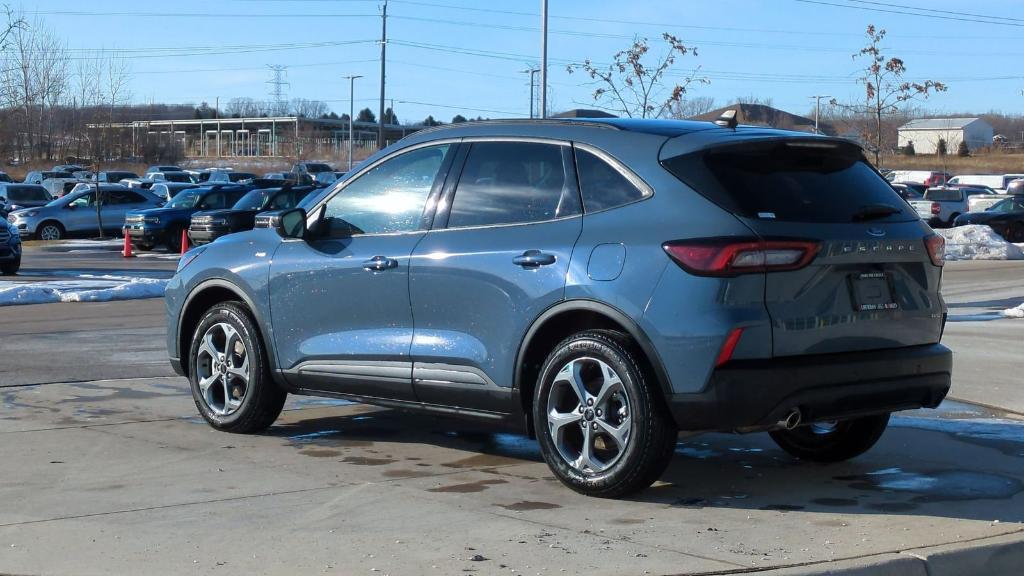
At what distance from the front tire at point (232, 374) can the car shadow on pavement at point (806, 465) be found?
0.28m

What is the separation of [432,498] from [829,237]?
223 centimetres

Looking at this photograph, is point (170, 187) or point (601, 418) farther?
point (170, 187)

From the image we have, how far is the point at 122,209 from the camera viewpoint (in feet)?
125

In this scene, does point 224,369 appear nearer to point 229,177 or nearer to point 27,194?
point 27,194

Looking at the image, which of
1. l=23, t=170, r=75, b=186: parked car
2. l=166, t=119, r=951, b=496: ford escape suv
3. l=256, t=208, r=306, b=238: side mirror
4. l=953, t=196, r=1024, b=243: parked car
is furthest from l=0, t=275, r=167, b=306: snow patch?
l=23, t=170, r=75, b=186: parked car

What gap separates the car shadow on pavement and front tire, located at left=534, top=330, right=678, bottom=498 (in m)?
0.25

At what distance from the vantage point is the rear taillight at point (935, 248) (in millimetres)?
6203

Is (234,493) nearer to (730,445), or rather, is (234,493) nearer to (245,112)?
(730,445)

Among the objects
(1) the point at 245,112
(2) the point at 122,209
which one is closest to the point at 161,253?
(2) the point at 122,209

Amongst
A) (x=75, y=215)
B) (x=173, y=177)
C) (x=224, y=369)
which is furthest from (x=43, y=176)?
(x=224, y=369)

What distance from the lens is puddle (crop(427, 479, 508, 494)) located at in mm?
6225

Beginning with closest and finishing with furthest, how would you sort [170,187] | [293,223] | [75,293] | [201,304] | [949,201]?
1. [293,223]
2. [201,304]
3. [75,293]
4. [949,201]
5. [170,187]

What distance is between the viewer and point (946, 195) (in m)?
46.7

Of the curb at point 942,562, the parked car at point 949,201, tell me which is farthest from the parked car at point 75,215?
the curb at point 942,562
